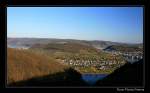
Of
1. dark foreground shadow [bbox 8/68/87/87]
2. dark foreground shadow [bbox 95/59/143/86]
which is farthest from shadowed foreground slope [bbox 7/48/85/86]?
dark foreground shadow [bbox 95/59/143/86]

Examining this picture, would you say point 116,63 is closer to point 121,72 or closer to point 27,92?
point 121,72

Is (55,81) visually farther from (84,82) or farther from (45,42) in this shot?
(45,42)

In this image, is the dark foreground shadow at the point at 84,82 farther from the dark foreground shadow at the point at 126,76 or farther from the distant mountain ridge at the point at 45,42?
the distant mountain ridge at the point at 45,42

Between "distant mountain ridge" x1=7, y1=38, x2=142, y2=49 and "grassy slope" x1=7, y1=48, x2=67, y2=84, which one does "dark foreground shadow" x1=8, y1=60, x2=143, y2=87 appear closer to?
Result: "grassy slope" x1=7, y1=48, x2=67, y2=84

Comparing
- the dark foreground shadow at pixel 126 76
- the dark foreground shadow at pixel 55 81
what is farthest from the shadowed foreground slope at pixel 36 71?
the dark foreground shadow at pixel 126 76
